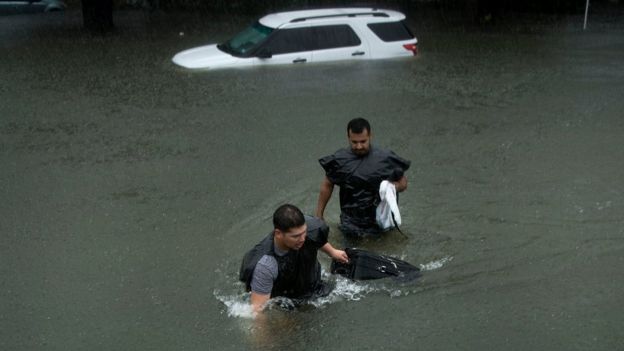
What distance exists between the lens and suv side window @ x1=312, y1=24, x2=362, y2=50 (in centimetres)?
1361

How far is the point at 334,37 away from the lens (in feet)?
45.0

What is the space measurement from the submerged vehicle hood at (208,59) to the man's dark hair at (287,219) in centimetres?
838

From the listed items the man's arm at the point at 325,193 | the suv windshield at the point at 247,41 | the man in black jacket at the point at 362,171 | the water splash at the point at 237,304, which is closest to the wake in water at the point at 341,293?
the water splash at the point at 237,304

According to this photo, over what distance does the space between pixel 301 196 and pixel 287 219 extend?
3.45 meters

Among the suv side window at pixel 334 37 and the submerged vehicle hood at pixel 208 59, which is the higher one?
the suv side window at pixel 334 37

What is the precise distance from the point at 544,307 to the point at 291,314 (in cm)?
200


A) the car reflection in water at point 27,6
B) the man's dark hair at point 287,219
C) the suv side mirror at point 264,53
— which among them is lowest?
the car reflection in water at point 27,6

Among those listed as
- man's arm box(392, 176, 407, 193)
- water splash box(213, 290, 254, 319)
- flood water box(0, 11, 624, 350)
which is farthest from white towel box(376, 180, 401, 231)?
water splash box(213, 290, 254, 319)

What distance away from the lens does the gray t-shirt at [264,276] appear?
5457 mm

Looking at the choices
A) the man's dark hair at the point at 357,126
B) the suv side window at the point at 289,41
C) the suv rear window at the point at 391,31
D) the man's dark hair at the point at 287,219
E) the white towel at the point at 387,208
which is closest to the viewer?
the man's dark hair at the point at 287,219

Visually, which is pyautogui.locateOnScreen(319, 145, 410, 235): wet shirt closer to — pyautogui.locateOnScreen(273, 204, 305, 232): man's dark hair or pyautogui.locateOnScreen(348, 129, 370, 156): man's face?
pyautogui.locateOnScreen(348, 129, 370, 156): man's face

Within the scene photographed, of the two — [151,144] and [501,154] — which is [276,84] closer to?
[151,144]

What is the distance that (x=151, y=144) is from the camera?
34.9 ft

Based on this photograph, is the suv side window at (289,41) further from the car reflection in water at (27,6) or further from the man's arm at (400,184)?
the car reflection in water at (27,6)
